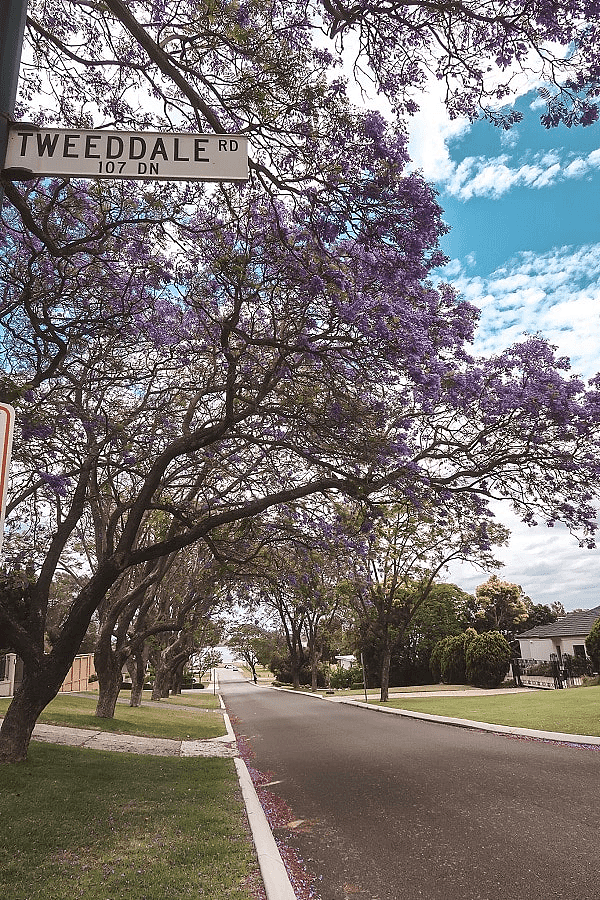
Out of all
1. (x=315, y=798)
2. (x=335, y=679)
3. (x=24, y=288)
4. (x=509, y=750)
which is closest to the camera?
(x=24, y=288)

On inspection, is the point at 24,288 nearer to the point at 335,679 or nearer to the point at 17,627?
the point at 17,627

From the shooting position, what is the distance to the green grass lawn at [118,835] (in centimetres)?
513

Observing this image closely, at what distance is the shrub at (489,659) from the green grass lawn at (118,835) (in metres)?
27.4

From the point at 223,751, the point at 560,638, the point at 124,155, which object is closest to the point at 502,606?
the point at 560,638

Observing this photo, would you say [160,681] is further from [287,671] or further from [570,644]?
[287,671]

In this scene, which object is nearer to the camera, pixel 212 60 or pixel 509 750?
pixel 212 60

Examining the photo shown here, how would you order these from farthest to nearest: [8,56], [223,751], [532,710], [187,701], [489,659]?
[187,701] → [489,659] → [532,710] → [223,751] → [8,56]

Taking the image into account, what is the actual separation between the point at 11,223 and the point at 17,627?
20.4 ft

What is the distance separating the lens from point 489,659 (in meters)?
35.1

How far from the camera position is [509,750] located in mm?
12383

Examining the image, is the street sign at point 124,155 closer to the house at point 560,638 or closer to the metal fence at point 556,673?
the metal fence at point 556,673

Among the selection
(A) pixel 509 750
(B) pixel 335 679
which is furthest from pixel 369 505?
(B) pixel 335 679

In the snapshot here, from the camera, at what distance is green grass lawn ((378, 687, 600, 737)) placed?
15.3m

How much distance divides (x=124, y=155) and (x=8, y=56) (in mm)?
649
